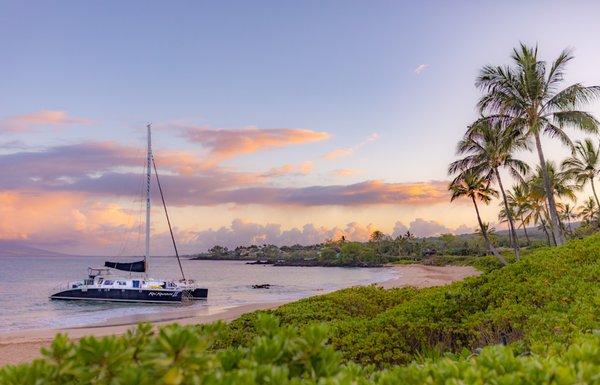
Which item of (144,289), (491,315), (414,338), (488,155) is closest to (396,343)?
(414,338)

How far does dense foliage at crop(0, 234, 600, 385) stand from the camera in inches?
93.0

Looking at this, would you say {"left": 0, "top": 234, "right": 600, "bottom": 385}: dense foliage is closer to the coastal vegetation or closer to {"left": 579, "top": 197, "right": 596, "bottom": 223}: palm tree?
the coastal vegetation

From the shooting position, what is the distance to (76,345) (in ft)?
8.20

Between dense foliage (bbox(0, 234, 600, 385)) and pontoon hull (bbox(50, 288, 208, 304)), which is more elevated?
dense foliage (bbox(0, 234, 600, 385))

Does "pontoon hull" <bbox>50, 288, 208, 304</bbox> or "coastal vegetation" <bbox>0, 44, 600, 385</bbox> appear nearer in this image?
"coastal vegetation" <bbox>0, 44, 600, 385</bbox>

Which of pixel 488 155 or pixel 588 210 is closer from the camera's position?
pixel 488 155

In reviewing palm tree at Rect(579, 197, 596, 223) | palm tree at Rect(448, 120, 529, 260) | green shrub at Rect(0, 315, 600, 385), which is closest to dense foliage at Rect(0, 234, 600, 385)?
green shrub at Rect(0, 315, 600, 385)

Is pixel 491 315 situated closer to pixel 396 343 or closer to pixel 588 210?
pixel 396 343

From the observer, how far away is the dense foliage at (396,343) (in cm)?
236

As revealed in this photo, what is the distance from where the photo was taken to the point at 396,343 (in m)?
8.34

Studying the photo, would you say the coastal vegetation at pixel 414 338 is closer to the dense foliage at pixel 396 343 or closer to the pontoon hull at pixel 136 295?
the dense foliage at pixel 396 343

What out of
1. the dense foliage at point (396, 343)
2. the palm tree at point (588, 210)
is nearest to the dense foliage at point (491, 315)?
the dense foliage at point (396, 343)

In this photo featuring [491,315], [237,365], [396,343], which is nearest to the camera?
[237,365]

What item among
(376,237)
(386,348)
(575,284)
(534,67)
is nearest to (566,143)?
(534,67)
